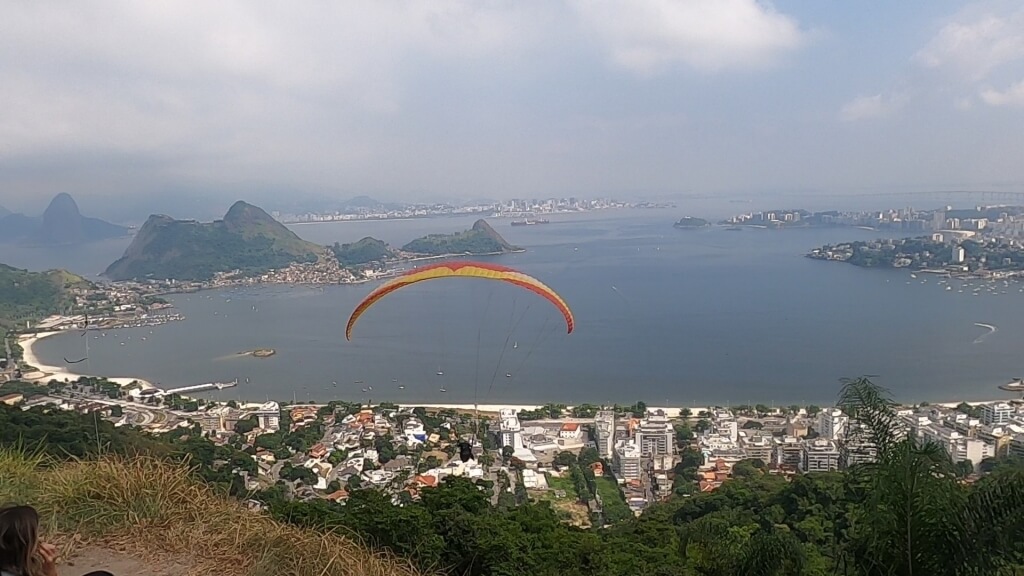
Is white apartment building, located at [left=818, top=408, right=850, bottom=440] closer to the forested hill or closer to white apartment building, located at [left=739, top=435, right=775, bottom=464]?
white apartment building, located at [left=739, top=435, right=775, bottom=464]

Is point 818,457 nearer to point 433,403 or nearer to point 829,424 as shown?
point 829,424

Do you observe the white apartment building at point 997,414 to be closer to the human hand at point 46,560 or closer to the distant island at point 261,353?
the human hand at point 46,560

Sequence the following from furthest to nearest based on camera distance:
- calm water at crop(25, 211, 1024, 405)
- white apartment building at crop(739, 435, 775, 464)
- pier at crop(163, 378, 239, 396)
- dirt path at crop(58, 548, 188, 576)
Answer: calm water at crop(25, 211, 1024, 405) < pier at crop(163, 378, 239, 396) < white apartment building at crop(739, 435, 775, 464) < dirt path at crop(58, 548, 188, 576)

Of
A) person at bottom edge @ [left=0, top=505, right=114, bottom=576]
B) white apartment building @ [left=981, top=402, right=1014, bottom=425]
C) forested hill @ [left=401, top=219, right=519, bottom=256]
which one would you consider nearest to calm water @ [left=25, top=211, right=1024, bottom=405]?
forested hill @ [left=401, top=219, right=519, bottom=256]

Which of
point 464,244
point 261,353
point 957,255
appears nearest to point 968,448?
point 261,353

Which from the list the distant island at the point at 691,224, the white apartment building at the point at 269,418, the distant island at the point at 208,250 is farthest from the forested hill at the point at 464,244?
the distant island at the point at 691,224
